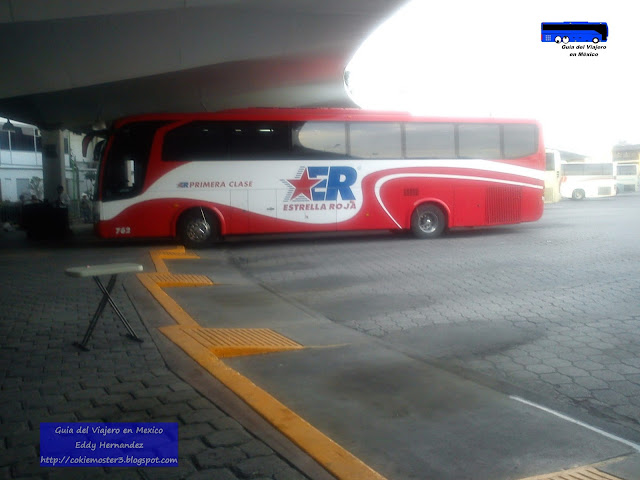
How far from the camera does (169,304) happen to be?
28.3 feet

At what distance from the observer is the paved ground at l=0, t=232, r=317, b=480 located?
384cm

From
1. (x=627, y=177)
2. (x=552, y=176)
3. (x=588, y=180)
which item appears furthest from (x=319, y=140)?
(x=627, y=177)

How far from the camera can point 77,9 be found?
14.9 m

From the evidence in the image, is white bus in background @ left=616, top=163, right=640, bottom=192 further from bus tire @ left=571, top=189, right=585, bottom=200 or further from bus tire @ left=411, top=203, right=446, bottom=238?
bus tire @ left=411, top=203, right=446, bottom=238

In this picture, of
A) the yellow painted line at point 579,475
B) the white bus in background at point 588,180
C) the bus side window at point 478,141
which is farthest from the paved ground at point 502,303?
the white bus in background at point 588,180

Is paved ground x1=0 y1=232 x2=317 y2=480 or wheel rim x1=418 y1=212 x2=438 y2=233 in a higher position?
wheel rim x1=418 y1=212 x2=438 y2=233

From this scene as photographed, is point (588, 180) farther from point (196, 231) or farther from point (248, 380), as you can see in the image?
point (248, 380)

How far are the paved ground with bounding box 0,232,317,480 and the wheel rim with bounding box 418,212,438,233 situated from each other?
10.5 meters

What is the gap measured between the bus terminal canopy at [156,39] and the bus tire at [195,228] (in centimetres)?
498

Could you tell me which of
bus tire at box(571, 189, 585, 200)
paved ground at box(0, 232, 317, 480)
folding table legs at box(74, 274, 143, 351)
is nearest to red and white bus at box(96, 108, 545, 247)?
paved ground at box(0, 232, 317, 480)

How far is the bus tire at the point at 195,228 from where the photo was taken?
1662 cm

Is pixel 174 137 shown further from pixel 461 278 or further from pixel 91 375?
pixel 91 375

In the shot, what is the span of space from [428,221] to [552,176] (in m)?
25.1

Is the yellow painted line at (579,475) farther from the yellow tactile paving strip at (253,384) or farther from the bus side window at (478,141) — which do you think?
the bus side window at (478,141)
